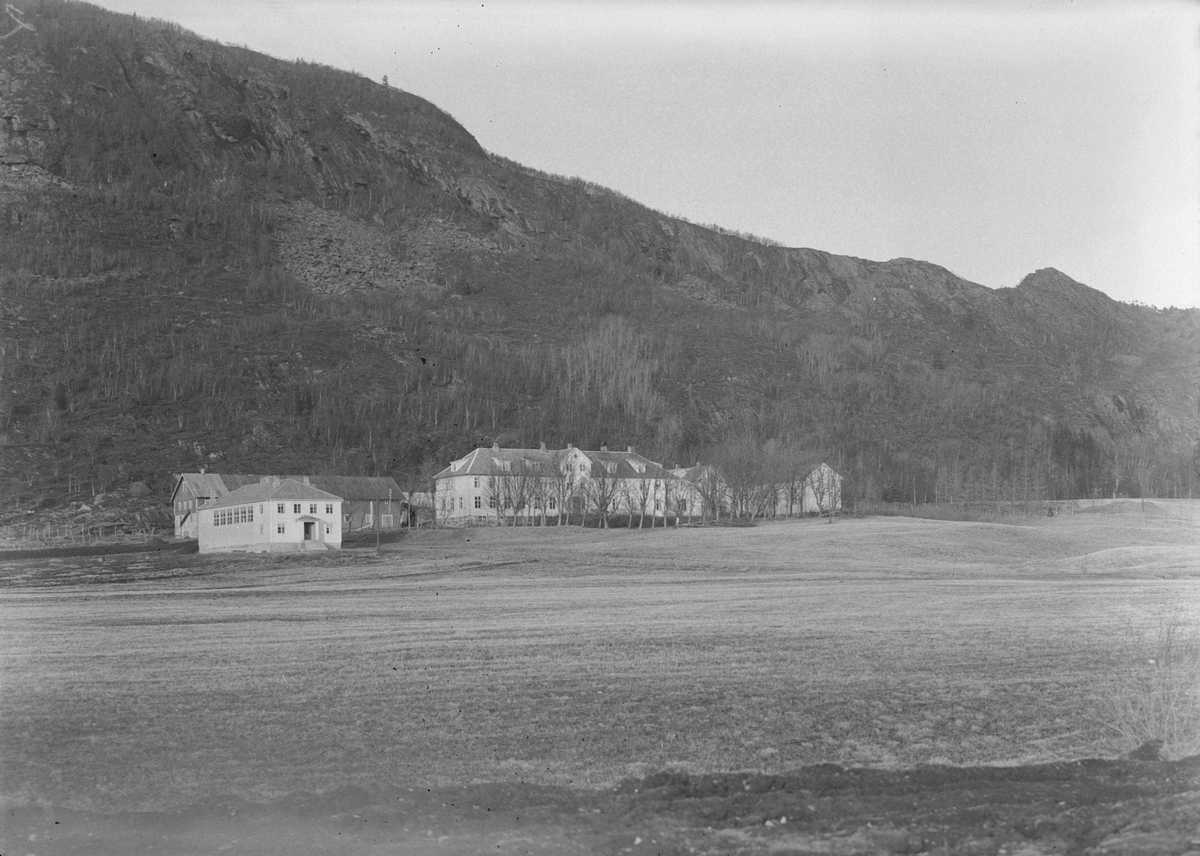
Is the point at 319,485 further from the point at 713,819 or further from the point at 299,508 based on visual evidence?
the point at 713,819

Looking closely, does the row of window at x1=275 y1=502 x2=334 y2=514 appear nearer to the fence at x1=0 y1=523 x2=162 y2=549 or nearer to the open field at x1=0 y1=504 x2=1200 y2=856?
the fence at x1=0 y1=523 x2=162 y2=549

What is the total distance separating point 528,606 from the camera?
133ft

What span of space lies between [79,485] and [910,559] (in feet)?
285

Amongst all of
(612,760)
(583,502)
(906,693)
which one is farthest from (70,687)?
(583,502)

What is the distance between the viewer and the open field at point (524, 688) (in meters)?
17.2

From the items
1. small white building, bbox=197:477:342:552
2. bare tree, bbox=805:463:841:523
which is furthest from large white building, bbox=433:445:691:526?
small white building, bbox=197:477:342:552

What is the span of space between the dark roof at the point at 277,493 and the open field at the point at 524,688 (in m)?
26.9

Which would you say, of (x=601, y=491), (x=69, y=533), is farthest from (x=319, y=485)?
(x=601, y=491)

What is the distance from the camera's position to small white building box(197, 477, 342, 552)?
75.0 metres

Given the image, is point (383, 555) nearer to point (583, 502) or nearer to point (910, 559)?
point (910, 559)

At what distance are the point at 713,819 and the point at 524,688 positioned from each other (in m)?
8.42

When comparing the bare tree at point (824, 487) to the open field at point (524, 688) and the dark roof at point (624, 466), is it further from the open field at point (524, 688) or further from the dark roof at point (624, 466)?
the open field at point (524, 688)

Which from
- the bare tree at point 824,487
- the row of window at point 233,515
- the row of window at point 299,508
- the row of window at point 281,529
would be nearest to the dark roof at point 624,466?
the bare tree at point 824,487

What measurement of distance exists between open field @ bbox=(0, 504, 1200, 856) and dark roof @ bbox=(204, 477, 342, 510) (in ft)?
88.2
